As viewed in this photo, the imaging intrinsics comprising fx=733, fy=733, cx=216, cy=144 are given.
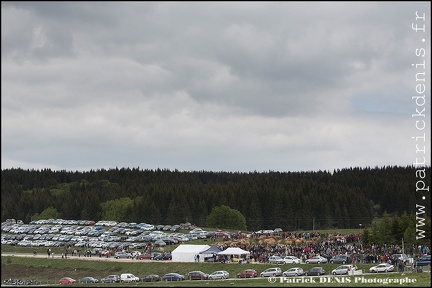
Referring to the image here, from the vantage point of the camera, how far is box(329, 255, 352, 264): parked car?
3110 inches

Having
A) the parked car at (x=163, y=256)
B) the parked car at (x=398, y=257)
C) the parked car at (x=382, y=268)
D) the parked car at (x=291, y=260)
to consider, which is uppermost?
the parked car at (x=398, y=257)

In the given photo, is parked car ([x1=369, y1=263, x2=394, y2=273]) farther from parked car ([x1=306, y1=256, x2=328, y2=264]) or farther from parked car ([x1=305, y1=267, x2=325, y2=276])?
parked car ([x1=306, y1=256, x2=328, y2=264])

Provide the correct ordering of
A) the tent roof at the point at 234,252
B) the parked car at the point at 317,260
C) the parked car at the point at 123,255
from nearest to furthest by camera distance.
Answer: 1. the parked car at the point at 317,260
2. the tent roof at the point at 234,252
3. the parked car at the point at 123,255

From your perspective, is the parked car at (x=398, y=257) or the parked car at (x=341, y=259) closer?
the parked car at (x=398, y=257)

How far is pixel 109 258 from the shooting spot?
104m

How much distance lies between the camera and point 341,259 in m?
79.4

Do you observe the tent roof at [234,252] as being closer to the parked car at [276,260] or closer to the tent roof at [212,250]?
the tent roof at [212,250]

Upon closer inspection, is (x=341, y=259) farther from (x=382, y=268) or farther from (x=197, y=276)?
(x=197, y=276)

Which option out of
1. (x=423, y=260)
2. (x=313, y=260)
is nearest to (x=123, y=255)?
(x=313, y=260)

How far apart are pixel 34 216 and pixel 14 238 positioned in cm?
5073

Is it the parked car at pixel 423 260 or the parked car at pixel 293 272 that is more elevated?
the parked car at pixel 423 260

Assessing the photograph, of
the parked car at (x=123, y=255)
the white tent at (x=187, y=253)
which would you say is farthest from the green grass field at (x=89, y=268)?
the parked car at (x=123, y=255)

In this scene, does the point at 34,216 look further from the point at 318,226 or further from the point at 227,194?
the point at 318,226

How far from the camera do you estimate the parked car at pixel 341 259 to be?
79000 millimetres
